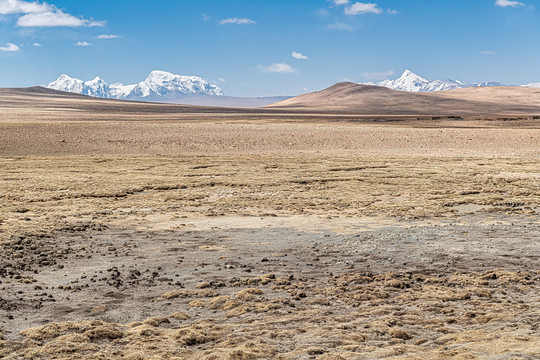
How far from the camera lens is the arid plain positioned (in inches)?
288

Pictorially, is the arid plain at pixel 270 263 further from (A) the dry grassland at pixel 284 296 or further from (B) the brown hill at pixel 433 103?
(B) the brown hill at pixel 433 103

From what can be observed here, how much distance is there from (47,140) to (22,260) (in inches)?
1248

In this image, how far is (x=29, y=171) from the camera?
2666 cm

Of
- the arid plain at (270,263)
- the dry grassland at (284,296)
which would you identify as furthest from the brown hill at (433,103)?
the dry grassland at (284,296)

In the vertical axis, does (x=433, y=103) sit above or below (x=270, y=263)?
above

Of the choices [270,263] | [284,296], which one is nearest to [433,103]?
[270,263]

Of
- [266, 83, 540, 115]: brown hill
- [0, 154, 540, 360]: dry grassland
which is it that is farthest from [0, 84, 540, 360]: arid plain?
[266, 83, 540, 115]: brown hill

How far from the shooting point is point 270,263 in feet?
36.6

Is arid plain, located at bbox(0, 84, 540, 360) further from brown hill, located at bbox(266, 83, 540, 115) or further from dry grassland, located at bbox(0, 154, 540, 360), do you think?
brown hill, located at bbox(266, 83, 540, 115)

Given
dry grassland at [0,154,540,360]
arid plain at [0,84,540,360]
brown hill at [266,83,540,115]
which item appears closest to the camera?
dry grassland at [0,154,540,360]

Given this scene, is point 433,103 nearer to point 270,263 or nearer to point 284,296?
point 270,263

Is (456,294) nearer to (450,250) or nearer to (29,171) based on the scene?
(450,250)

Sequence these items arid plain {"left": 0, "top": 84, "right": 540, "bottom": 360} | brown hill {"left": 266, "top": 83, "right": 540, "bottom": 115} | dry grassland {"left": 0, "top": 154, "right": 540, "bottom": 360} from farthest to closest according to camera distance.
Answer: brown hill {"left": 266, "top": 83, "right": 540, "bottom": 115} → arid plain {"left": 0, "top": 84, "right": 540, "bottom": 360} → dry grassland {"left": 0, "top": 154, "right": 540, "bottom": 360}

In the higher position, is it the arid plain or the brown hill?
the brown hill
